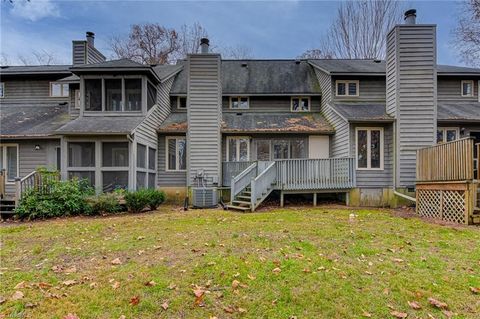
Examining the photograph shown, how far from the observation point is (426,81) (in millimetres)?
12125

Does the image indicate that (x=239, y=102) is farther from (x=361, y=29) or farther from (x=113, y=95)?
(x=361, y=29)

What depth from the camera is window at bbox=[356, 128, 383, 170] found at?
41.1 feet

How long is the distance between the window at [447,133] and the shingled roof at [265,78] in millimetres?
5796

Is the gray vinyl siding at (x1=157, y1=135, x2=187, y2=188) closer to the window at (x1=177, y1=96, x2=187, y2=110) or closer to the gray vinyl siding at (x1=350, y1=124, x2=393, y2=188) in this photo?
the window at (x1=177, y1=96, x2=187, y2=110)

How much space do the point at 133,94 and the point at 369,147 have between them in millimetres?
10145

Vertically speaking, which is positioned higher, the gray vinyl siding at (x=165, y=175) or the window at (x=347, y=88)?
the window at (x=347, y=88)

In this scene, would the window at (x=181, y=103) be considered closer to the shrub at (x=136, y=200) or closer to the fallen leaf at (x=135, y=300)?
the shrub at (x=136, y=200)

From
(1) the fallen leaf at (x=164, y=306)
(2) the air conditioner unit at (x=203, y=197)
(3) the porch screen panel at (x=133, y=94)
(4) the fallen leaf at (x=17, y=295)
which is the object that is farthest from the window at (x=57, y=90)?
(1) the fallen leaf at (x=164, y=306)

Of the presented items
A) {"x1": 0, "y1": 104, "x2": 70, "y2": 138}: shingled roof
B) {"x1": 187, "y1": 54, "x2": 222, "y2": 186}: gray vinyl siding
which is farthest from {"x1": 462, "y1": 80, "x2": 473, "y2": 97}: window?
{"x1": 0, "y1": 104, "x2": 70, "y2": 138}: shingled roof

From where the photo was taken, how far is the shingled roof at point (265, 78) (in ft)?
52.8

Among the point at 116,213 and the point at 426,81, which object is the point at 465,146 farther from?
the point at 116,213

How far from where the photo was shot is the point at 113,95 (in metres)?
13.0

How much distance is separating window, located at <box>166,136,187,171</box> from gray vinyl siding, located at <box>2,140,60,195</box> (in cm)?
484

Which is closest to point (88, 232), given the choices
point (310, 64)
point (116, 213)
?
point (116, 213)
